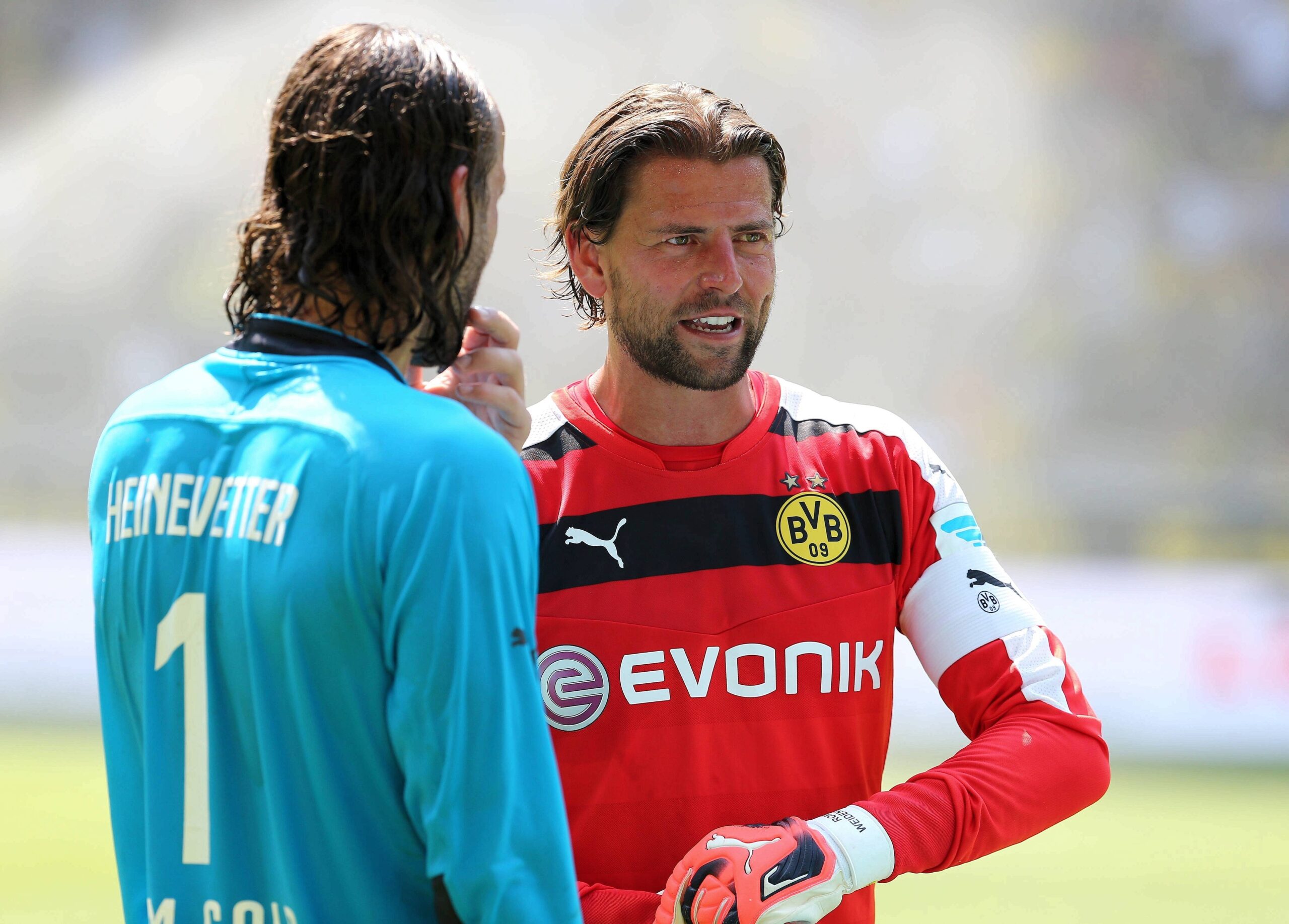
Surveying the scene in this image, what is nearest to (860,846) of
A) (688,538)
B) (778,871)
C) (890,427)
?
(778,871)

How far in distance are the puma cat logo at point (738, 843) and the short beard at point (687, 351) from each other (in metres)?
0.65

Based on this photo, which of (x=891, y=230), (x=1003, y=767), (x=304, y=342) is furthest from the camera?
(x=891, y=230)

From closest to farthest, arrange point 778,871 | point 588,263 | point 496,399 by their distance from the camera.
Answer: point 496,399 < point 778,871 < point 588,263

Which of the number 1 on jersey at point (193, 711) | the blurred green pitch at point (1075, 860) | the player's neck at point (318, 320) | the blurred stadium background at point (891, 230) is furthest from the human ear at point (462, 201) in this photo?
the blurred stadium background at point (891, 230)

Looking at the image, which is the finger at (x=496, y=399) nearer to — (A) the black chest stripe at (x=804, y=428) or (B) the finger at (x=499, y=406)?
(B) the finger at (x=499, y=406)

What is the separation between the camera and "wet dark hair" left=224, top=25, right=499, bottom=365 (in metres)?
1.02

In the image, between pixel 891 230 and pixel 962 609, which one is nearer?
pixel 962 609

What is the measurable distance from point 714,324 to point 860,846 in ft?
2.49

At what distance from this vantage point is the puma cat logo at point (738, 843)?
1.42 m

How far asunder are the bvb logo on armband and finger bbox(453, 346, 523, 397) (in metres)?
0.56

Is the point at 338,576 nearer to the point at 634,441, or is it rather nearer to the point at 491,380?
the point at 491,380

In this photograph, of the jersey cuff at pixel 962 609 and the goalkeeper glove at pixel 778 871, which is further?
the jersey cuff at pixel 962 609

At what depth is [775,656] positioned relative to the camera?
65.0 inches

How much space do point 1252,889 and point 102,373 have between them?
7.54 meters
